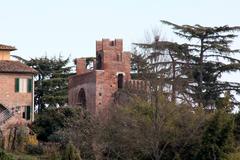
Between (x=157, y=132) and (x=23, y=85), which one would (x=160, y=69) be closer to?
(x=157, y=132)

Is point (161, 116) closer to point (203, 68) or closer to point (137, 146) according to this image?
point (137, 146)

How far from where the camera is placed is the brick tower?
196 feet

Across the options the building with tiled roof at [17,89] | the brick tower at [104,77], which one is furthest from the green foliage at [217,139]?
the building with tiled roof at [17,89]

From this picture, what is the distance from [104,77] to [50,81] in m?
9.80

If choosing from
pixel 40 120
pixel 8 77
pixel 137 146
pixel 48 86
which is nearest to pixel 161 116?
pixel 137 146

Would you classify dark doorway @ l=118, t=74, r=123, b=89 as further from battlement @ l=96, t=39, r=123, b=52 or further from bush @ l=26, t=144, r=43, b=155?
bush @ l=26, t=144, r=43, b=155

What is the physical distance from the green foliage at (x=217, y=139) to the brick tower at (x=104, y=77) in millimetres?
14066

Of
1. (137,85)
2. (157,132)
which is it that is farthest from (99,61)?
(157,132)

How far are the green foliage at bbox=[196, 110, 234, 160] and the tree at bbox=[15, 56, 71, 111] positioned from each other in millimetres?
24270

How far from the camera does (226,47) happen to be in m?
60.4

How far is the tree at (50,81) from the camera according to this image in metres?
68.1

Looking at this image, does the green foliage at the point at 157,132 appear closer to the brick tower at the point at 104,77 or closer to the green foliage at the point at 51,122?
the green foliage at the point at 51,122

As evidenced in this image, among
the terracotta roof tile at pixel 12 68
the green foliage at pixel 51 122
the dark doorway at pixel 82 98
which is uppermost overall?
the terracotta roof tile at pixel 12 68

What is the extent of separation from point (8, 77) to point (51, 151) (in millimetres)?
10579
